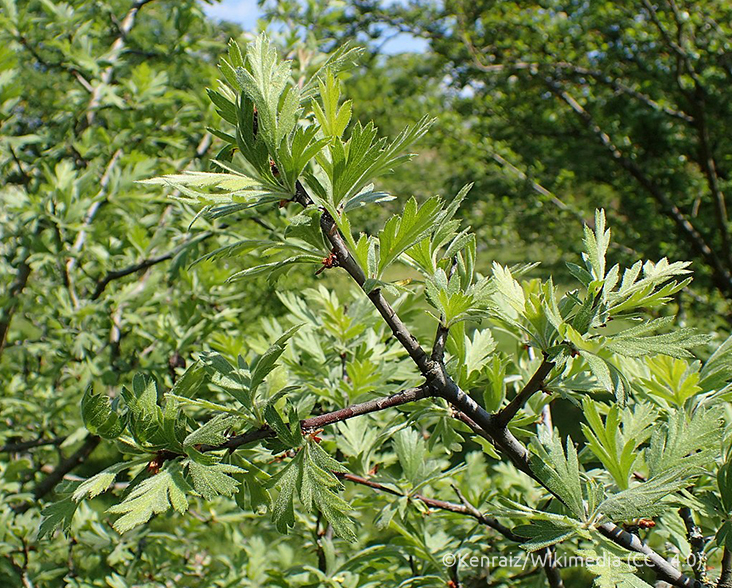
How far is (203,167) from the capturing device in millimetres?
2660

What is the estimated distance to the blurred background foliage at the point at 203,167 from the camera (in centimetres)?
221

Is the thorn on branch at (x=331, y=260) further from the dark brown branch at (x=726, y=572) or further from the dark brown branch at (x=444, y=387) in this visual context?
the dark brown branch at (x=726, y=572)

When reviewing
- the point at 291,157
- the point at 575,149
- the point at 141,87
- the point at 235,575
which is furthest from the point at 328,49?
the point at 291,157

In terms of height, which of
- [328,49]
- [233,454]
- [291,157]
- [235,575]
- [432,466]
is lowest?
[235,575]

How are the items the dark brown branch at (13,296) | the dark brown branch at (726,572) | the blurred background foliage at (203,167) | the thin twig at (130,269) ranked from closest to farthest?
the dark brown branch at (726,572) → the blurred background foliage at (203,167) → the thin twig at (130,269) → the dark brown branch at (13,296)

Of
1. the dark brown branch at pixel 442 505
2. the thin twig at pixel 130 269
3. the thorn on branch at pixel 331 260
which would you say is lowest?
the dark brown branch at pixel 442 505

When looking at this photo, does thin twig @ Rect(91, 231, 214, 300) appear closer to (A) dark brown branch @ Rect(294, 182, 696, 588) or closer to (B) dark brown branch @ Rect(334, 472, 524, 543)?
(B) dark brown branch @ Rect(334, 472, 524, 543)

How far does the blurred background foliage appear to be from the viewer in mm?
2205

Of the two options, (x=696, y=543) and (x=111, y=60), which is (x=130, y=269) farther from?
(x=696, y=543)

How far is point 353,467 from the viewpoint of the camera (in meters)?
1.36

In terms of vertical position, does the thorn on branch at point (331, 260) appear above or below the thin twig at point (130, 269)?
above

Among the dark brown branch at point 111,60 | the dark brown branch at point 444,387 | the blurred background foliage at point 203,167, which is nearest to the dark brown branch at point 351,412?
the dark brown branch at point 444,387

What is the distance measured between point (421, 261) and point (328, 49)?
489 cm

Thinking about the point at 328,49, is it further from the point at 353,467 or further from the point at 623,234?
the point at 353,467
